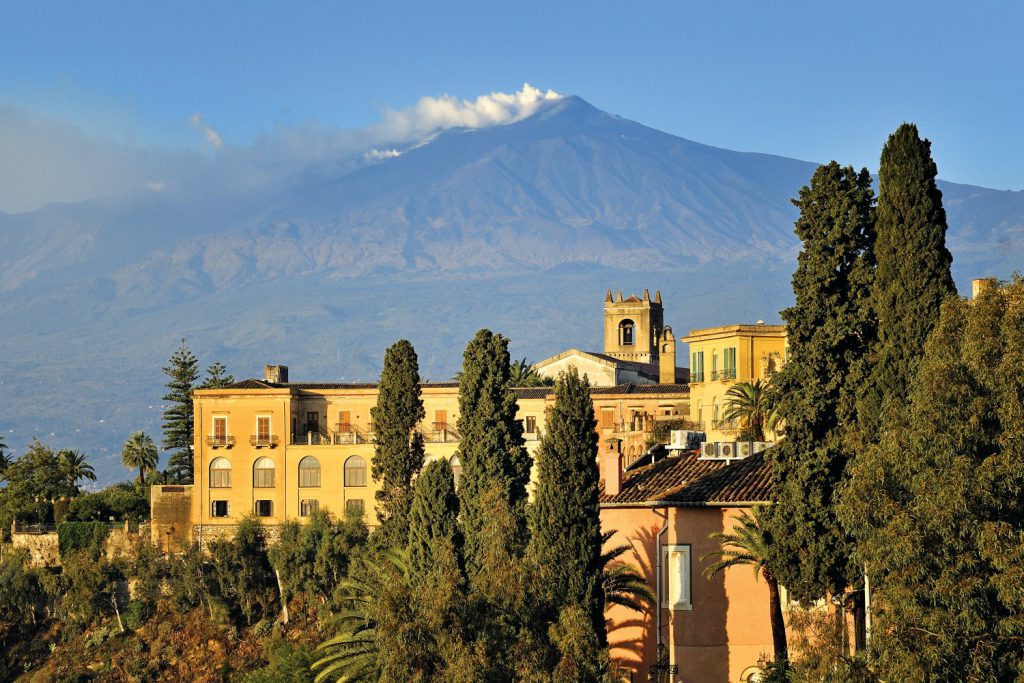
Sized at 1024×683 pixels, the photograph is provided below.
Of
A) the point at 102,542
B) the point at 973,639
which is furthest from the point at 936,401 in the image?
the point at 102,542

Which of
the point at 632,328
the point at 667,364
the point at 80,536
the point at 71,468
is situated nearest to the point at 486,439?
the point at 80,536

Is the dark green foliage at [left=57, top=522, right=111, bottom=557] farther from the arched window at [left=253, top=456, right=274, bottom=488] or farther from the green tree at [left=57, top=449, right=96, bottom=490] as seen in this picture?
the green tree at [left=57, top=449, right=96, bottom=490]

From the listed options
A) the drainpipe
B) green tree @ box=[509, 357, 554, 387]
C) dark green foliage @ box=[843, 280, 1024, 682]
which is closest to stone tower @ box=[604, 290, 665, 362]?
green tree @ box=[509, 357, 554, 387]

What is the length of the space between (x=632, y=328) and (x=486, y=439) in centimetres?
9059

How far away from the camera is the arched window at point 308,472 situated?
302 feet

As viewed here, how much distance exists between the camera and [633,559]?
152 ft

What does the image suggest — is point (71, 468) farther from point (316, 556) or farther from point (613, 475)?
point (613, 475)

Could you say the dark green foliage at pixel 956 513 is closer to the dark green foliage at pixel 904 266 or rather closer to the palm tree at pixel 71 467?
the dark green foliage at pixel 904 266

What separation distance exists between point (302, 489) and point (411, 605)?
5717 centimetres

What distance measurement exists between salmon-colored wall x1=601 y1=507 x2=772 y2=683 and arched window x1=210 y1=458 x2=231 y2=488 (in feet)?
166

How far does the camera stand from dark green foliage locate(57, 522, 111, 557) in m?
89.0

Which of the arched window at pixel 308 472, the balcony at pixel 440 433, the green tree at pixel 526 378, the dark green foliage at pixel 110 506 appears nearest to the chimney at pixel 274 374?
the dark green foliage at pixel 110 506

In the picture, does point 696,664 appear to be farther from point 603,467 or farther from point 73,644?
point 73,644

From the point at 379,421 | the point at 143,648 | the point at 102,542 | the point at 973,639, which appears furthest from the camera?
the point at 102,542
